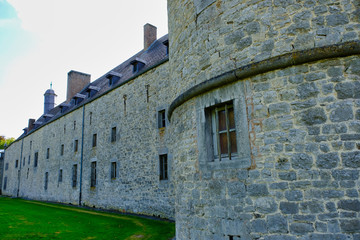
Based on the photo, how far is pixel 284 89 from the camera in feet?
14.1

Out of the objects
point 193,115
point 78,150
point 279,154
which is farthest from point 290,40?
point 78,150

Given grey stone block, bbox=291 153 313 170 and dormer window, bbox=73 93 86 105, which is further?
dormer window, bbox=73 93 86 105

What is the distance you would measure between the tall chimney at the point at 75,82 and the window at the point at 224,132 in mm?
23476

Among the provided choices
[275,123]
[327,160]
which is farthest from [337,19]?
[327,160]

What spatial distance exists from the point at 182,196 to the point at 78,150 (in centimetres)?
1467

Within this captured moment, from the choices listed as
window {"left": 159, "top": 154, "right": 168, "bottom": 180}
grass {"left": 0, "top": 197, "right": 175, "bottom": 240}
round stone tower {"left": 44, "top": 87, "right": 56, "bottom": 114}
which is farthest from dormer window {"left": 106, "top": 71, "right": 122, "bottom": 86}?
round stone tower {"left": 44, "top": 87, "right": 56, "bottom": 114}

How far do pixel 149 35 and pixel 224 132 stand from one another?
14885 mm

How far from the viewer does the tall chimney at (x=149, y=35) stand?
18281mm

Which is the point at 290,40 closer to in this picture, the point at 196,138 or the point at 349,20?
the point at 349,20

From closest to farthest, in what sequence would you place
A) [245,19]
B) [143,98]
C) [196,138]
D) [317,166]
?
[317,166] < [245,19] < [196,138] < [143,98]

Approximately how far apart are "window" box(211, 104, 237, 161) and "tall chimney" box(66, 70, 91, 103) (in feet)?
77.0

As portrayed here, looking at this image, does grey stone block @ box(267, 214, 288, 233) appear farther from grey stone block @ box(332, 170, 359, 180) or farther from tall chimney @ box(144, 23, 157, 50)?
tall chimney @ box(144, 23, 157, 50)

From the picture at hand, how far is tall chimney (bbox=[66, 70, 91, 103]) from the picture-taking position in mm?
26150

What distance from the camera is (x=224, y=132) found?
5.00m
